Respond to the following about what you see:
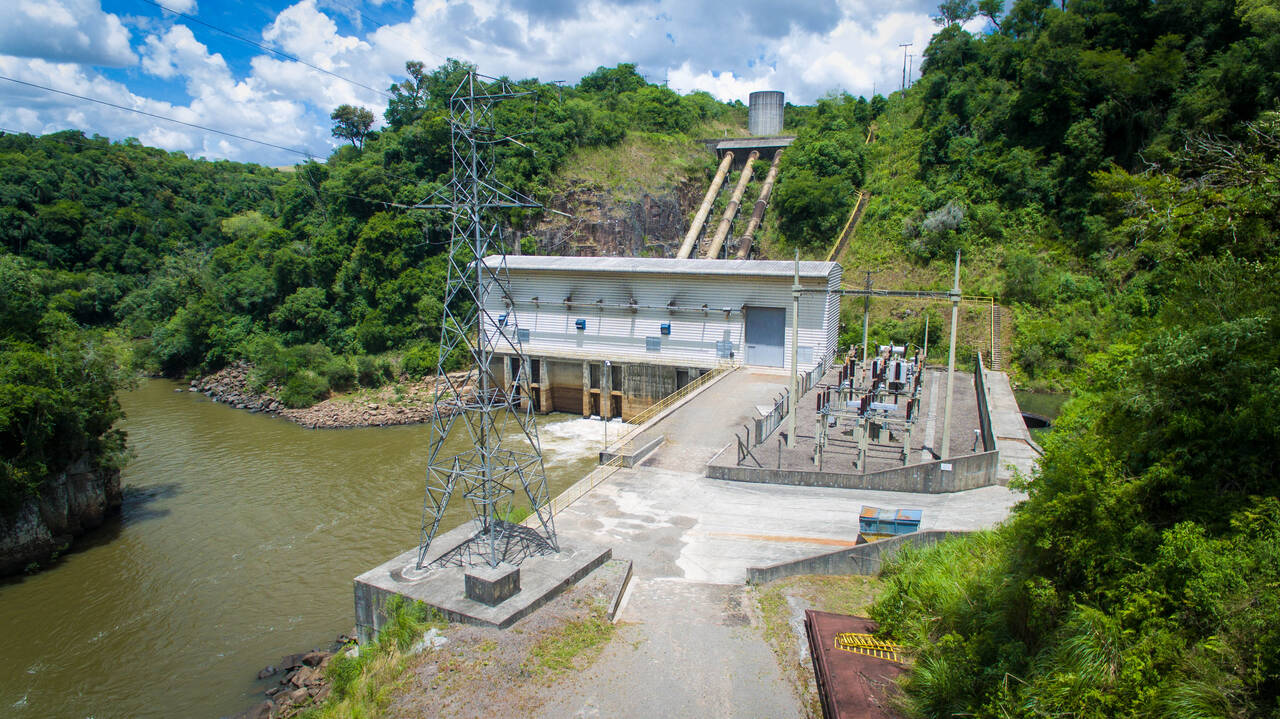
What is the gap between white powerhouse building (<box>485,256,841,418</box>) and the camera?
2553cm

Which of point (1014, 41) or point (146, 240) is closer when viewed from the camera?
point (1014, 41)

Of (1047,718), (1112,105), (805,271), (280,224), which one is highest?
(1112,105)

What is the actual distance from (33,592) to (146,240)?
46.6 meters

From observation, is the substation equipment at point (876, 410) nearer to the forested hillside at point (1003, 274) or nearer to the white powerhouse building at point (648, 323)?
the forested hillside at point (1003, 274)

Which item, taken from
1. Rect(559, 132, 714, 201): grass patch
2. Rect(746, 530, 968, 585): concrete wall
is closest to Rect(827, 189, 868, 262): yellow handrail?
Rect(559, 132, 714, 201): grass patch

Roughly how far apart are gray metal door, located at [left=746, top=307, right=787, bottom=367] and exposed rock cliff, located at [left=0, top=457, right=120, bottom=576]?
69.2 ft

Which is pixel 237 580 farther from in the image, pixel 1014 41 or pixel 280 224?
pixel 1014 41

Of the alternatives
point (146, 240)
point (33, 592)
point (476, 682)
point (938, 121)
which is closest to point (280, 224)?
point (146, 240)

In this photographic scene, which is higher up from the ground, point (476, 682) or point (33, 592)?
point (476, 682)

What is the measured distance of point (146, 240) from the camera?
50844mm

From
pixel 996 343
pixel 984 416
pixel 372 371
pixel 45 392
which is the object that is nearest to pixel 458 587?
pixel 45 392

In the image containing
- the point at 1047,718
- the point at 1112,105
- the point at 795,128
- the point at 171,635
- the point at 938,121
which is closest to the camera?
the point at 1047,718

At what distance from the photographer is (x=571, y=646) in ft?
26.9

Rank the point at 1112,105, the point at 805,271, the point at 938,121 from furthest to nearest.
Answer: the point at 938,121 → the point at 1112,105 → the point at 805,271
